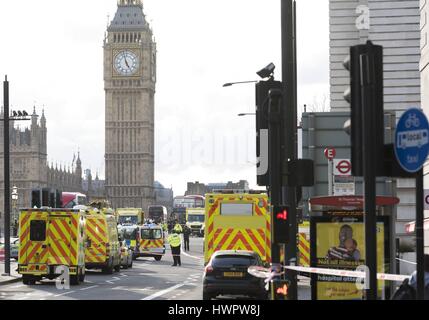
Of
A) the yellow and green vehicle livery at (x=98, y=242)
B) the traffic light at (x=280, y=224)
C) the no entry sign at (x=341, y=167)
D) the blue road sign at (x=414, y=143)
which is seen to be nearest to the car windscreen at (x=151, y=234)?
the yellow and green vehicle livery at (x=98, y=242)

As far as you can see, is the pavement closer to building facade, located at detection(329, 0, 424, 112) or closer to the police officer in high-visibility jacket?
the police officer in high-visibility jacket

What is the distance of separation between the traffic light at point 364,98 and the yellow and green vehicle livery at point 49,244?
23144 millimetres

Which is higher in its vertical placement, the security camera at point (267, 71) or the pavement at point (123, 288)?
the security camera at point (267, 71)

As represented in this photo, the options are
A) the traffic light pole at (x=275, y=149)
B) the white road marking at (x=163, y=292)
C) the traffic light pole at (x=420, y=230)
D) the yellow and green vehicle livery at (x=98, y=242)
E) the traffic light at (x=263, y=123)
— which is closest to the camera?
the traffic light pole at (x=420, y=230)

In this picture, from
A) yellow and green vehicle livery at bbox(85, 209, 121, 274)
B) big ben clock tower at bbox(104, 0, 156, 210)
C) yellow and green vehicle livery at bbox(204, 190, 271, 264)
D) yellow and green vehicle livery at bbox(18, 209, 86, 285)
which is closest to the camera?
yellow and green vehicle livery at bbox(204, 190, 271, 264)

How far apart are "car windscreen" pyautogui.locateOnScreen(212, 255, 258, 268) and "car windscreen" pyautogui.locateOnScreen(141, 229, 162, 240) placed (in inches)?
1251

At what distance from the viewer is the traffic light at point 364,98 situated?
8.88 metres

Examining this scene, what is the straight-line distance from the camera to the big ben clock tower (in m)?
174

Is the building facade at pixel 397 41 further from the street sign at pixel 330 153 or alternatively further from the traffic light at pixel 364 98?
the traffic light at pixel 364 98

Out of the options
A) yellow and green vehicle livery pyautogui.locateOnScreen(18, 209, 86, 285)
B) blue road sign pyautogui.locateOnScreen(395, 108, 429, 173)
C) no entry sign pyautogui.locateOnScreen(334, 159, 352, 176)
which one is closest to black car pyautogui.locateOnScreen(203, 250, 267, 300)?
no entry sign pyautogui.locateOnScreen(334, 159, 352, 176)

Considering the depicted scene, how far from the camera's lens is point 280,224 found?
1311 centimetres

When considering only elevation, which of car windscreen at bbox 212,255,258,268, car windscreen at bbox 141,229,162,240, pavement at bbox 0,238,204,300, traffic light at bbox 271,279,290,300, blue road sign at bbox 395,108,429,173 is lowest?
pavement at bbox 0,238,204,300

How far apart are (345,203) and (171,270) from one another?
2689cm
